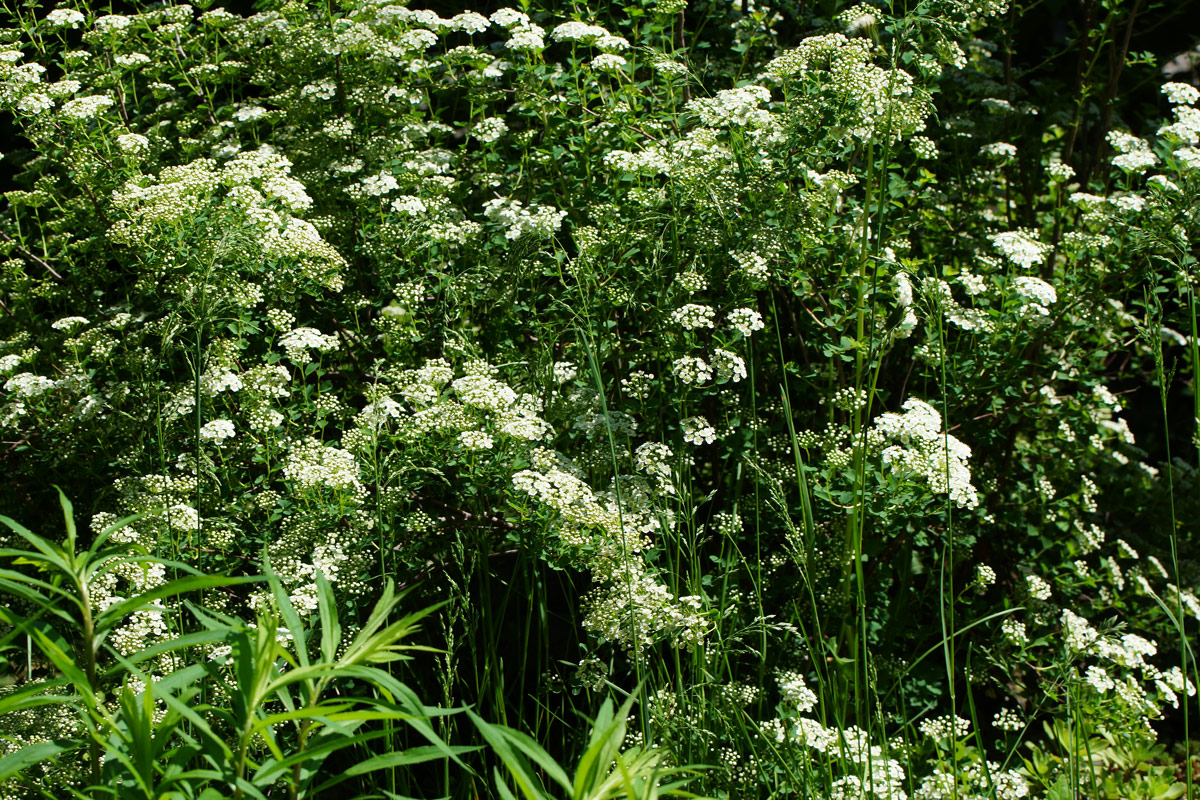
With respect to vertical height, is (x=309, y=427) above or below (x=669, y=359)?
below

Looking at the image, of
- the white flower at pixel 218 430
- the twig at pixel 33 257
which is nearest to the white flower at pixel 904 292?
the white flower at pixel 218 430

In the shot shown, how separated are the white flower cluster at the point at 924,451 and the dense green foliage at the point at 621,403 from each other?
1 cm

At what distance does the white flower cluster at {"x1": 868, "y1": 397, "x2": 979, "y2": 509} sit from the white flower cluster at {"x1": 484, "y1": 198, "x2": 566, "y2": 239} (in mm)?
983

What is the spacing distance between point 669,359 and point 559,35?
1.10m

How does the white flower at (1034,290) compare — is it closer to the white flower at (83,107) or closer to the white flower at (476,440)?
the white flower at (476,440)

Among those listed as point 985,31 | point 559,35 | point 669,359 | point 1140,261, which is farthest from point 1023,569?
point 985,31

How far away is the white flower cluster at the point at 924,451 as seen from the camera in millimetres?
2285

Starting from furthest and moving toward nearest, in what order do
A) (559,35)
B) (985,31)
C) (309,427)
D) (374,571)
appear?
(985,31), (559,35), (309,427), (374,571)

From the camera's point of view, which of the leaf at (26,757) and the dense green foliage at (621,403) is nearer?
the leaf at (26,757)

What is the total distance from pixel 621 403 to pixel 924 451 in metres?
0.78

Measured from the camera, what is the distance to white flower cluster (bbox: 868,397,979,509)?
229cm

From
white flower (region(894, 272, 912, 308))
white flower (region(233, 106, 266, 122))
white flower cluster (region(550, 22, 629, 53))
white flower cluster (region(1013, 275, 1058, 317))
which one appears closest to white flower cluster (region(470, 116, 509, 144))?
white flower cluster (region(550, 22, 629, 53))

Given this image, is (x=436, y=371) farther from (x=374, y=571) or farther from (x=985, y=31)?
(x=985, y=31)

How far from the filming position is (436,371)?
2.28 meters
